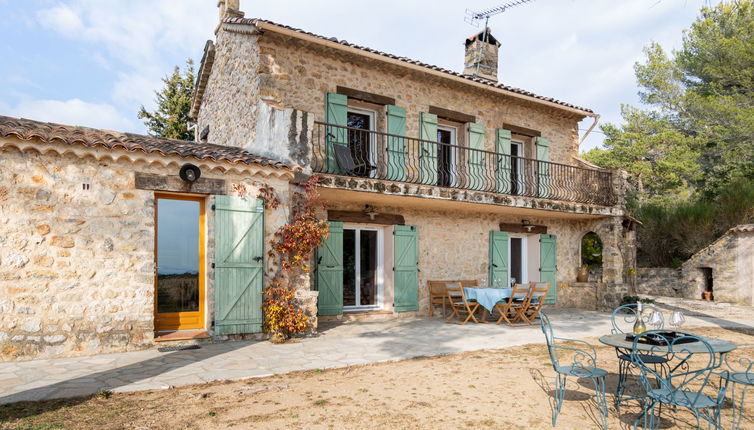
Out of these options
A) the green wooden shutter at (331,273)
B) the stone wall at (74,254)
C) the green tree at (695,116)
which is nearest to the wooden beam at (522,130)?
the green wooden shutter at (331,273)

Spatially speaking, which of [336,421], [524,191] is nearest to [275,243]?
[336,421]

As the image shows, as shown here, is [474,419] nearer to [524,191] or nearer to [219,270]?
[219,270]

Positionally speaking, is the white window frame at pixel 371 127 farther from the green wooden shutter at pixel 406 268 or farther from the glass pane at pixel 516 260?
the glass pane at pixel 516 260

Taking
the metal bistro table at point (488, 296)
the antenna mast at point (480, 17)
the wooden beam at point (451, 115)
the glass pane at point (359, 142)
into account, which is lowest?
the metal bistro table at point (488, 296)

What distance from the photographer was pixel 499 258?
1041cm

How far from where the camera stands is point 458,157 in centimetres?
1002

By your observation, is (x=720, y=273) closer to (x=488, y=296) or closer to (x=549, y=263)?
(x=549, y=263)

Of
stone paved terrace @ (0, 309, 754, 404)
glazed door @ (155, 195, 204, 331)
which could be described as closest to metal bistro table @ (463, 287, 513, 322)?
stone paved terrace @ (0, 309, 754, 404)

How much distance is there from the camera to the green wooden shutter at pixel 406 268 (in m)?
9.03

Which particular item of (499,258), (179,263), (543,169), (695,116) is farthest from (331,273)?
(695,116)

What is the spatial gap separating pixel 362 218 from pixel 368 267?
1.08 m

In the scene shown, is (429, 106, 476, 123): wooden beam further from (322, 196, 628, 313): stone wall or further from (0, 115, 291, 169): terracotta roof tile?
(0, 115, 291, 169): terracotta roof tile

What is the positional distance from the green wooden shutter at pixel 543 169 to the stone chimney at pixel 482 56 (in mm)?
2452

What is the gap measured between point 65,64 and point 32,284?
32.0 ft
